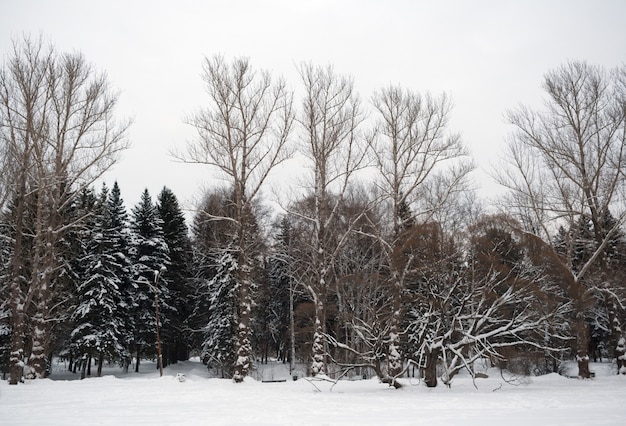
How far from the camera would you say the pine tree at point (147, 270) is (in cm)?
3197

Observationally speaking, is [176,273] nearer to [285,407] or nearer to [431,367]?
[431,367]

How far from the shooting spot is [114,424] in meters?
7.62

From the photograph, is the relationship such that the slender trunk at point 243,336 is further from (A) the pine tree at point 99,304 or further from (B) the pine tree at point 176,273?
(B) the pine tree at point 176,273

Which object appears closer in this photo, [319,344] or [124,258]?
[319,344]

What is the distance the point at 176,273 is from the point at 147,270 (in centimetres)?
337

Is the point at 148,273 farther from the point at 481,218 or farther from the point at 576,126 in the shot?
the point at 576,126

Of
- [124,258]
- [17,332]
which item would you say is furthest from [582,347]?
[124,258]

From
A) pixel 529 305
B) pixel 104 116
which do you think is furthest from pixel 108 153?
pixel 529 305

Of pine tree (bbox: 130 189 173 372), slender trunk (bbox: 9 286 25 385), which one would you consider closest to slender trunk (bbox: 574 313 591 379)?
slender trunk (bbox: 9 286 25 385)

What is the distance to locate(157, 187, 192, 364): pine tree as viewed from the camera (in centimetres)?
3434

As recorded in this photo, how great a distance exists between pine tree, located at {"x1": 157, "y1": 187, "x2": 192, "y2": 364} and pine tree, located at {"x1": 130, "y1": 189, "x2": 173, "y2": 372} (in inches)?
30.0

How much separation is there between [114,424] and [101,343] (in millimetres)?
23267

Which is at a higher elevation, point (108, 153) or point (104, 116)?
point (104, 116)

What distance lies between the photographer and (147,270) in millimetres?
31797
